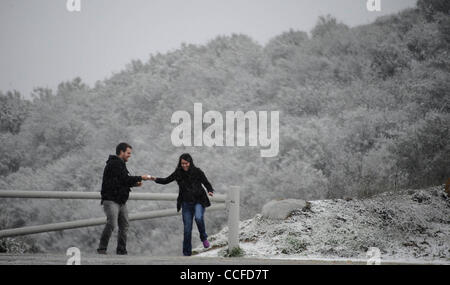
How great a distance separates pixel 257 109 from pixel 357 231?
18847 millimetres

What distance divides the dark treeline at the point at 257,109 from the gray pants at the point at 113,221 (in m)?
7.60

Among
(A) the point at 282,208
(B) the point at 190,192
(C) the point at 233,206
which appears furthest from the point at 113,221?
(A) the point at 282,208

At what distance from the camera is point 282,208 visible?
12.0 m

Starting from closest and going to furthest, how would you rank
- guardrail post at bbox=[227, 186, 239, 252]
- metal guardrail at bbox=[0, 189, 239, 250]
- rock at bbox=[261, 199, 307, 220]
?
metal guardrail at bbox=[0, 189, 239, 250], guardrail post at bbox=[227, 186, 239, 252], rock at bbox=[261, 199, 307, 220]

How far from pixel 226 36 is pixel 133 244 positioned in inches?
945

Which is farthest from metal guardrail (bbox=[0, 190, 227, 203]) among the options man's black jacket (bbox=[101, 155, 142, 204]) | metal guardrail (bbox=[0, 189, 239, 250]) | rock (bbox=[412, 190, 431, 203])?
rock (bbox=[412, 190, 431, 203])

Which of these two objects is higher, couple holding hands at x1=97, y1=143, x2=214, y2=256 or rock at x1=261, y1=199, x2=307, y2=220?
couple holding hands at x1=97, y1=143, x2=214, y2=256

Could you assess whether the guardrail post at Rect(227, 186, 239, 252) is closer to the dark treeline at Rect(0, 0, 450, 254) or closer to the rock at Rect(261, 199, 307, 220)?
the rock at Rect(261, 199, 307, 220)

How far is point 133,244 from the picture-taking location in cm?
2194

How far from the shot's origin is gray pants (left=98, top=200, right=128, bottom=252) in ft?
27.9

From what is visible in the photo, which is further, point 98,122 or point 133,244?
point 98,122

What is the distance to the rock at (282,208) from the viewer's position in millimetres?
11922
